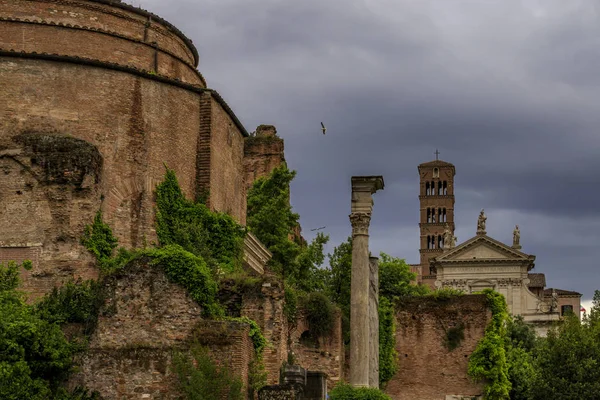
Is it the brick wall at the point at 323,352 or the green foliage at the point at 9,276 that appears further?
the brick wall at the point at 323,352

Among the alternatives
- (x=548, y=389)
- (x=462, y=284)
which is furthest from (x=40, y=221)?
(x=462, y=284)

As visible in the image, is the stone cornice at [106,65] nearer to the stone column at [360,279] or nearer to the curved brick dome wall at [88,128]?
the curved brick dome wall at [88,128]

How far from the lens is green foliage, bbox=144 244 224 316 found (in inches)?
1029

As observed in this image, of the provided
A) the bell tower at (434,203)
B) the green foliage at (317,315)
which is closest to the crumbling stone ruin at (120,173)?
the green foliage at (317,315)

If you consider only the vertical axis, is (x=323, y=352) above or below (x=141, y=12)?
below

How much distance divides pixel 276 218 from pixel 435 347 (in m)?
8.20

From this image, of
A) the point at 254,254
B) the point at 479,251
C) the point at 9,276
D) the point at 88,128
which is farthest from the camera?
the point at 479,251

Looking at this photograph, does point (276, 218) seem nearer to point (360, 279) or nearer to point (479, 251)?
point (360, 279)

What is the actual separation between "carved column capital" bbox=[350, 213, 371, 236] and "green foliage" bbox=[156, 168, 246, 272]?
4444 mm

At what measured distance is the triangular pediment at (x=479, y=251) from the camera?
8444 centimetres

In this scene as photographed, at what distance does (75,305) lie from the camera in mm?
26359

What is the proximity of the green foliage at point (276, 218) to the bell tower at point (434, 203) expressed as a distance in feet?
236

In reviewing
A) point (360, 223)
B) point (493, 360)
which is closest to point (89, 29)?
point (360, 223)

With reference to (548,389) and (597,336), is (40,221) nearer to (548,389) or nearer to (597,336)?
(548,389)
